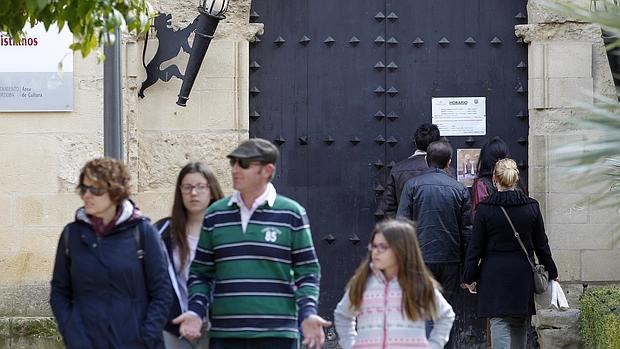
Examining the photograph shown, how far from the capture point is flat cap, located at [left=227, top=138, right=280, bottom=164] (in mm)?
5414

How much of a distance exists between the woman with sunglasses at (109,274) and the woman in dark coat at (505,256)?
10.8 feet

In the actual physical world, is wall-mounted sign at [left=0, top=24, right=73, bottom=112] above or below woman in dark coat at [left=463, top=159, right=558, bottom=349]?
above

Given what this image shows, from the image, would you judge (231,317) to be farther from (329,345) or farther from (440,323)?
(329,345)

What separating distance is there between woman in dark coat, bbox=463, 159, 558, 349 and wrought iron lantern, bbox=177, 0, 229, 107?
258 centimetres

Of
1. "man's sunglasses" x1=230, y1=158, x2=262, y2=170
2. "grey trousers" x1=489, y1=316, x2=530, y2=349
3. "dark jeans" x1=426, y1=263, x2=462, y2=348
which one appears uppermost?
"man's sunglasses" x1=230, y1=158, x2=262, y2=170

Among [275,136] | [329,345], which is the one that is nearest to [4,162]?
[275,136]

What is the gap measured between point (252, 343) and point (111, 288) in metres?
0.71

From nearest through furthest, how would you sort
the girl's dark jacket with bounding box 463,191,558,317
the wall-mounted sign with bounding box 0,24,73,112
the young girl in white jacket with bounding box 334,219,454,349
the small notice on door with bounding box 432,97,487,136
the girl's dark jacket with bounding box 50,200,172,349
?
the girl's dark jacket with bounding box 50,200,172,349 < the young girl in white jacket with bounding box 334,219,454,349 < the girl's dark jacket with bounding box 463,191,558,317 < the wall-mounted sign with bounding box 0,24,73,112 < the small notice on door with bounding box 432,97,487,136

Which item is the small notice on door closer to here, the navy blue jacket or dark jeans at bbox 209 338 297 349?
the navy blue jacket

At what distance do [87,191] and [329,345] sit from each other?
4929 mm

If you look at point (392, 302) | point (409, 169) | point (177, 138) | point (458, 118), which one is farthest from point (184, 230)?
point (458, 118)

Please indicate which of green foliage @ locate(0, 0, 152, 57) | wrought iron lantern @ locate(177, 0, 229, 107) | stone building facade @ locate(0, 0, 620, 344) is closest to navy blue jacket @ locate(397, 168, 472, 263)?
stone building facade @ locate(0, 0, 620, 344)

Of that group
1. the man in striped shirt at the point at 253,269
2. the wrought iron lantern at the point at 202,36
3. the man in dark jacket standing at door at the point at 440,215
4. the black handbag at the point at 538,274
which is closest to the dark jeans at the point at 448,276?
the man in dark jacket standing at door at the point at 440,215

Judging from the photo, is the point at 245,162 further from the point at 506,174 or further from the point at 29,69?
the point at 29,69
